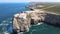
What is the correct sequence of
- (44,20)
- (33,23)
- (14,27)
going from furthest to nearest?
1. (44,20)
2. (33,23)
3. (14,27)

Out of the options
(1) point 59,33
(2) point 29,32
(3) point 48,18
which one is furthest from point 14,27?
(3) point 48,18

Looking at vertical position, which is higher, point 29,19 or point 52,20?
point 29,19

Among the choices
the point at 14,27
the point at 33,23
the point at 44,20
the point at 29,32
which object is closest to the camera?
the point at 14,27

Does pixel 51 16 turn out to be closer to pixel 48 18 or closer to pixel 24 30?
pixel 48 18

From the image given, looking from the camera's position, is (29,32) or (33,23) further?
(33,23)

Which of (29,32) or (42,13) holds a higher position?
(42,13)

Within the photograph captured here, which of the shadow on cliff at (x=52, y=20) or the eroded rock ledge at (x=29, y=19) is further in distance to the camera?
the shadow on cliff at (x=52, y=20)

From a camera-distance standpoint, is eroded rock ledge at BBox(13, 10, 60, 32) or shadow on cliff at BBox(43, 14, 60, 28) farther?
shadow on cliff at BBox(43, 14, 60, 28)

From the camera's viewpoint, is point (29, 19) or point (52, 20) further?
point (52, 20)
